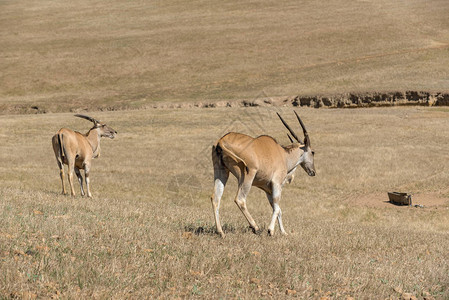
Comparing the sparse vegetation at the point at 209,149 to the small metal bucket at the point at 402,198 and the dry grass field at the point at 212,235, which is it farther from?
the small metal bucket at the point at 402,198

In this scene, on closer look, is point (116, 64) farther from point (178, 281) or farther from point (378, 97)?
point (178, 281)

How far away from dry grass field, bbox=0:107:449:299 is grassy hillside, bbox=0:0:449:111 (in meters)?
29.5

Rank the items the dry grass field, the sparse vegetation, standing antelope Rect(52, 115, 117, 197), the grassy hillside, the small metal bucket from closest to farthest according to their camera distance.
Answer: the dry grass field
the sparse vegetation
standing antelope Rect(52, 115, 117, 197)
the small metal bucket
the grassy hillside

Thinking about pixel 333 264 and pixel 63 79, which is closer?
pixel 333 264

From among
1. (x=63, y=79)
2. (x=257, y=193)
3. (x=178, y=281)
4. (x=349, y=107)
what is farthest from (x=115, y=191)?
(x=63, y=79)

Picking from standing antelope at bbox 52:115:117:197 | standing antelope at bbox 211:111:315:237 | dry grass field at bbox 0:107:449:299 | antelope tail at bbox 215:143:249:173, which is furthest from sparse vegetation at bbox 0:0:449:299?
antelope tail at bbox 215:143:249:173

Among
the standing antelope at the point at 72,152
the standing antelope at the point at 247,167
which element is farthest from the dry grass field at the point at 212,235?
the standing antelope at the point at 72,152

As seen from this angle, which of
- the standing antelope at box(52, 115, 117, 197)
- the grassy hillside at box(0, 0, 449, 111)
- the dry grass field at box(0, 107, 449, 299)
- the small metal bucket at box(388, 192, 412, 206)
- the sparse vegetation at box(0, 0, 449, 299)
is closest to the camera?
the dry grass field at box(0, 107, 449, 299)

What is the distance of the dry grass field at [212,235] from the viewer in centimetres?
643

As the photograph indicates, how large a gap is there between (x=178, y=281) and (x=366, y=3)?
325 feet

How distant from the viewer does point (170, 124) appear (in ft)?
144

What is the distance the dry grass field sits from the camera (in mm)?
6434

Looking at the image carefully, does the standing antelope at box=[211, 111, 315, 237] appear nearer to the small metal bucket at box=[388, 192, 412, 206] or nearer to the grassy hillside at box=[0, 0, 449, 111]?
the small metal bucket at box=[388, 192, 412, 206]

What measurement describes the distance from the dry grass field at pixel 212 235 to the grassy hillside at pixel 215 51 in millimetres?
29548
